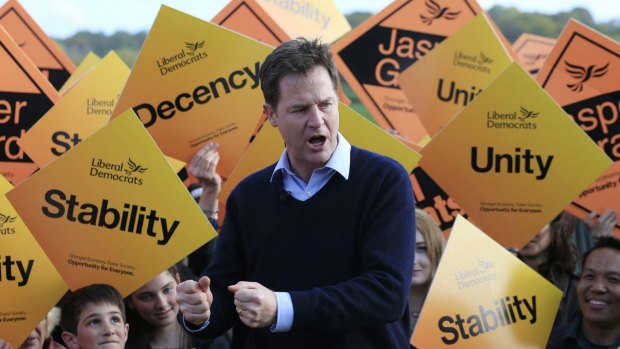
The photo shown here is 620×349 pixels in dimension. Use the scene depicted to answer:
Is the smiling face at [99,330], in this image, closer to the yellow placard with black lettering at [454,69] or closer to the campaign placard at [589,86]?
the yellow placard with black lettering at [454,69]

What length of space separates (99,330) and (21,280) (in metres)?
0.37

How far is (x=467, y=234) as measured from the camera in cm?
415

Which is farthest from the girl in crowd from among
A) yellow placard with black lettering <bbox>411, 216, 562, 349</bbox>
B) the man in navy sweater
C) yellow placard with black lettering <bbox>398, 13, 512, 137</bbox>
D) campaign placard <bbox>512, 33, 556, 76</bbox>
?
campaign placard <bbox>512, 33, 556, 76</bbox>

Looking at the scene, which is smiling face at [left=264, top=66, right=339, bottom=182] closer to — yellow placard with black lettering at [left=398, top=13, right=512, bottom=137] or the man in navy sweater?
the man in navy sweater

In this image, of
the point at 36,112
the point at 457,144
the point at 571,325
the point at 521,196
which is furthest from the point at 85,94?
the point at 571,325

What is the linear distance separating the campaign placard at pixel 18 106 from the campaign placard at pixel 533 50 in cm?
384

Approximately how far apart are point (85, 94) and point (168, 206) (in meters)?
1.41

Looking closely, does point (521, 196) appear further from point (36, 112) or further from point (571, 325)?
point (36, 112)

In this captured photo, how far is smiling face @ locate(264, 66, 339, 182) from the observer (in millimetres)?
2693

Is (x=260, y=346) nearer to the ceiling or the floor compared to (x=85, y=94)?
nearer to the floor

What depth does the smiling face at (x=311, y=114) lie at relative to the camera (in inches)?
106

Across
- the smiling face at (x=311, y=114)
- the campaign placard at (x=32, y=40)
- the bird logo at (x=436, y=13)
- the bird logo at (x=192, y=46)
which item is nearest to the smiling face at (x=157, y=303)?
the bird logo at (x=192, y=46)

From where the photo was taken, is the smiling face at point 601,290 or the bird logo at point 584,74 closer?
the smiling face at point 601,290

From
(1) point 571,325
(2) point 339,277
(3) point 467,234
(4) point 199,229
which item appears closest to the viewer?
(2) point 339,277
